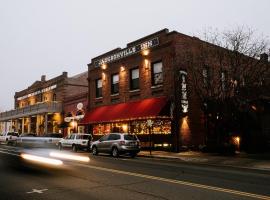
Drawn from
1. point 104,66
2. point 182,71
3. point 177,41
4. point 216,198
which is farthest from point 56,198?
point 104,66

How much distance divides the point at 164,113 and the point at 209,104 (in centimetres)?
390

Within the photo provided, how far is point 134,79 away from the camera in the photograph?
3109cm

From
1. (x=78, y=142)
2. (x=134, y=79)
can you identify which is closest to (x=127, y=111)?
(x=134, y=79)

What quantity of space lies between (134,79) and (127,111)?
12.1ft

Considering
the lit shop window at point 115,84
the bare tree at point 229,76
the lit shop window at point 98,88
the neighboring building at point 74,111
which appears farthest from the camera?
the neighboring building at point 74,111

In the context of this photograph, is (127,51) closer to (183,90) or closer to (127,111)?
(127,111)

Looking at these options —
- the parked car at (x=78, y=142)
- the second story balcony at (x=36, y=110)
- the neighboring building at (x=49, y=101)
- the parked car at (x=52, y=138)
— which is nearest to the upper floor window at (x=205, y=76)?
the parked car at (x=78, y=142)

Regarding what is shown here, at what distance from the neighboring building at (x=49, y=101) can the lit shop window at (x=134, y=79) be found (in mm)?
13661

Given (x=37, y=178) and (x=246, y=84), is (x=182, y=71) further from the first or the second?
(x=37, y=178)

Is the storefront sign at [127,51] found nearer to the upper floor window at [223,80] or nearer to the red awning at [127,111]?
the red awning at [127,111]

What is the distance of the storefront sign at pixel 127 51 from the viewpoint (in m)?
29.1

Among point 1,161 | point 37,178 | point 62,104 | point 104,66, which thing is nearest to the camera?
point 37,178

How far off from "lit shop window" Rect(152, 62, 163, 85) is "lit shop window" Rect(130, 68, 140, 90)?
2.17 metres

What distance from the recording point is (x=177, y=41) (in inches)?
1077
